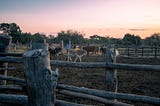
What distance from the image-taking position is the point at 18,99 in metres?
3.81

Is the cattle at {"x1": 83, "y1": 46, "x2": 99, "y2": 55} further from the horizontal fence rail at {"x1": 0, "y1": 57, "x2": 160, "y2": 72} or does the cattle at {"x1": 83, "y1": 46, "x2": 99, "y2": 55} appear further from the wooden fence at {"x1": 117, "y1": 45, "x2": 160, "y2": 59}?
the horizontal fence rail at {"x1": 0, "y1": 57, "x2": 160, "y2": 72}

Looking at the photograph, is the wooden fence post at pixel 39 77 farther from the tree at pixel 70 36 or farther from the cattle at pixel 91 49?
the tree at pixel 70 36

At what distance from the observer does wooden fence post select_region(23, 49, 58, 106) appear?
9.64 feet

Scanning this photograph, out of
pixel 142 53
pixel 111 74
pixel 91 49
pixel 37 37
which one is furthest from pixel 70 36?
pixel 111 74

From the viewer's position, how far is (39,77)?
297cm

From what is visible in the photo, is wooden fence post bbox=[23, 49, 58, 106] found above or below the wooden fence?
above

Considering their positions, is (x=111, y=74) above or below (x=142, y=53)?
above

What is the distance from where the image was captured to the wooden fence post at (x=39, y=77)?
9.64 ft

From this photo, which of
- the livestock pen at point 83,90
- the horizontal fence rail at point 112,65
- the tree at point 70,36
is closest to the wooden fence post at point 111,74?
the livestock pen at point 83,90

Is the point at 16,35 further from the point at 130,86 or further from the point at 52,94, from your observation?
the point at 52,94

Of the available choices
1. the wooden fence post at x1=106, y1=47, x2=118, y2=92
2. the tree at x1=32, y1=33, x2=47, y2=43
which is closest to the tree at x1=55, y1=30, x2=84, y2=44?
the tree at x1=32, y1=33, x2=47, y2=43

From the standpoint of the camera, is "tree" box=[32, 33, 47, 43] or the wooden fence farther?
"tree" box=[32, 33, 47, 43]

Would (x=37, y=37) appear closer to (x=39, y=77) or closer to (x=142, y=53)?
(x=142, y=53)

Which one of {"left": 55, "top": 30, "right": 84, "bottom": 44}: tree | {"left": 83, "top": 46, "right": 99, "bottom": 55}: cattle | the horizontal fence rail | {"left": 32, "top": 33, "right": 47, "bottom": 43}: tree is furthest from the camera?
{"left": 55, "top": 30, "right": 84, "bottom": 44}: tree
